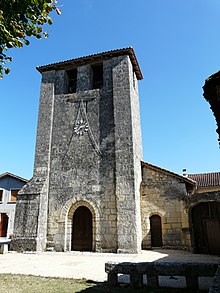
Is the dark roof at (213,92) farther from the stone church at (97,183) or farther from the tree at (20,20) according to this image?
the stone church at (97,183)

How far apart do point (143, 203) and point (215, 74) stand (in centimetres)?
807

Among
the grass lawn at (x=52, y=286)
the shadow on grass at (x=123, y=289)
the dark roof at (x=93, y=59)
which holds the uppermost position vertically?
the dark roof at (x=93, y=59)

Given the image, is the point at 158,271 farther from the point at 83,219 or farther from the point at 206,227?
the point at 83,219

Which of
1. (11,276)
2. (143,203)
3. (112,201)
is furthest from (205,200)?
(11,276)

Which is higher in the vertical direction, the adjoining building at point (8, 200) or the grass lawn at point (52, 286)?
the adjoining building at point (8, 200)

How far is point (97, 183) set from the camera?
32.7 ft

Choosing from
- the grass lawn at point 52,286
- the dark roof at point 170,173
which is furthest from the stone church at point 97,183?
the grass lawn at point 52,286

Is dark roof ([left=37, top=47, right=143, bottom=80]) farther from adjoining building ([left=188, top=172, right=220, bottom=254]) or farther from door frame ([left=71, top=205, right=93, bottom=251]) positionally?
adjoining building ([left=188, top=172, right=220, bottom=254])

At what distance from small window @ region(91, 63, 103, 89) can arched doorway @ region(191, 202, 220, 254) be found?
7970mm

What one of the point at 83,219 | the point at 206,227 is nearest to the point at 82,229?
the point at 83,219

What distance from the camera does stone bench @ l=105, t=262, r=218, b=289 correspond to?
392cm

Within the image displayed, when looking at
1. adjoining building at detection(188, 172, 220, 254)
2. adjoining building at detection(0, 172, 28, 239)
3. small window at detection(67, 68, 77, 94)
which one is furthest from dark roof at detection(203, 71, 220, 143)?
adjoining building at detection(0, 172, 28, 239)

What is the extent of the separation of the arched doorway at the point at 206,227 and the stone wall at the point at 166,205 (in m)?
0.55

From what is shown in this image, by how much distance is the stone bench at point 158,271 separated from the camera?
3924 millimetres
